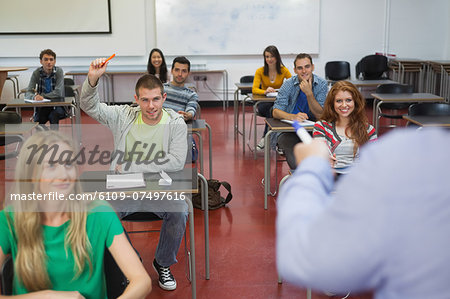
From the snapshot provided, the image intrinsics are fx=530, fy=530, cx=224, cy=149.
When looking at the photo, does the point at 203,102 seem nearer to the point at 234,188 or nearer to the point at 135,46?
the point at 135,46

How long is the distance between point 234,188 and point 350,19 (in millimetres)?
5811

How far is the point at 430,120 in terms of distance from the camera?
4.34 metres

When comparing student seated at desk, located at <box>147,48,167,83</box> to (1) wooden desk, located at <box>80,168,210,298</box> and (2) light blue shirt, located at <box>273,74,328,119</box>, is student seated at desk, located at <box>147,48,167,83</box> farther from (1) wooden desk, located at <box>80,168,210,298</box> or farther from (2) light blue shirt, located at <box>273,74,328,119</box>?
(1) wooden desk, located at <box>80,168,210,298</box>

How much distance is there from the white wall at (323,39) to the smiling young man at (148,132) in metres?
6.16

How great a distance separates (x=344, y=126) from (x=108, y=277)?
1.98 metres

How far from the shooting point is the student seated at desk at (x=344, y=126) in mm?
3229

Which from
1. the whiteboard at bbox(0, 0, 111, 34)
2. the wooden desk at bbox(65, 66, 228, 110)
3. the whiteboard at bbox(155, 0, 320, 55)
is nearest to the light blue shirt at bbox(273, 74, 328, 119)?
the wooden desk at bbox(65, 66, 228, 110)

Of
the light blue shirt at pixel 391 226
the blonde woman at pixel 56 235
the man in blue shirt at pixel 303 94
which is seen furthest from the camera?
the man in blue shirt at pixel 303 94

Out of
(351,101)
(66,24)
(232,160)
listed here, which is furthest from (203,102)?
(351,101)

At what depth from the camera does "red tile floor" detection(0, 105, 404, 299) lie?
297 cm

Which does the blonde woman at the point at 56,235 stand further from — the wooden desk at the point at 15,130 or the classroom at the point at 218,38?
the classroom at the point at 218,38

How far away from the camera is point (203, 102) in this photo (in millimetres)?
9742

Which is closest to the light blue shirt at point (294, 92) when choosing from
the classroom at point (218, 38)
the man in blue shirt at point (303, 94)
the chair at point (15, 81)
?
the man in blue shirt at point (303, 94)

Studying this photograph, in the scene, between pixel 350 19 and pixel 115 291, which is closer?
pixel 115 291
